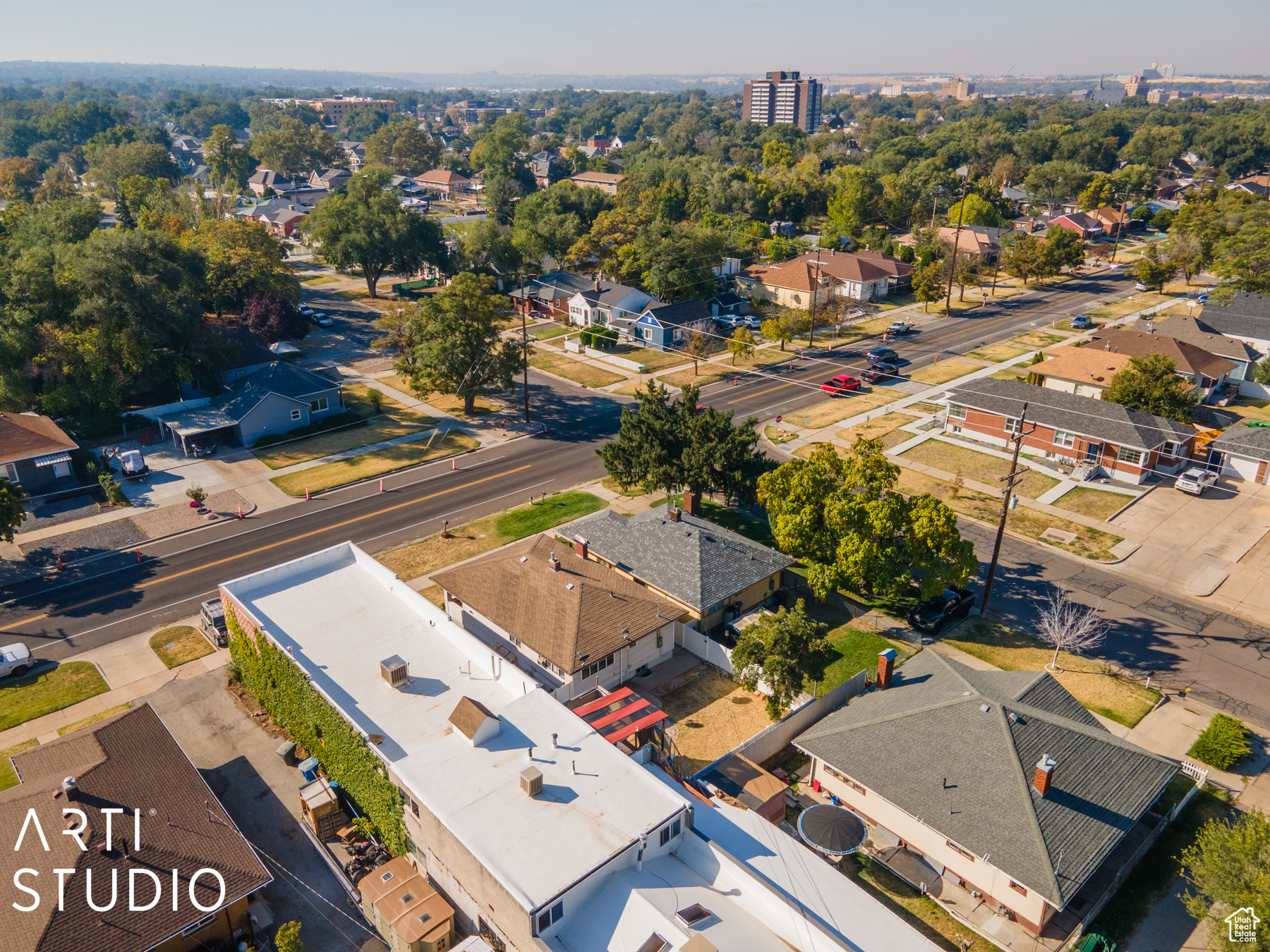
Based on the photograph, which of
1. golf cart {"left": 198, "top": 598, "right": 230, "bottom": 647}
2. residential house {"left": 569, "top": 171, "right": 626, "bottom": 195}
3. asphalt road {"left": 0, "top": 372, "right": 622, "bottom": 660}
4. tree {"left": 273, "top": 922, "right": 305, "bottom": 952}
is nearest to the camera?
tree {"left": 273, "top": 922, "right": 305, "bottom": 952}

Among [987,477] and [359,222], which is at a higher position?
[359,222]

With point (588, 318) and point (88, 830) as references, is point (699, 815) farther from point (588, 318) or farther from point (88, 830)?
point (588, 318)

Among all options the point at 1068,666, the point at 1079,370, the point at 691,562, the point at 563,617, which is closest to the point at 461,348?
the point at 691,562

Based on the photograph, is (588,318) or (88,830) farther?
(588,318)

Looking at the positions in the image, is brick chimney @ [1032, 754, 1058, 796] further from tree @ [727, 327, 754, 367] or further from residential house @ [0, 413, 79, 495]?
residential house @ [0, 413, 79, 495]

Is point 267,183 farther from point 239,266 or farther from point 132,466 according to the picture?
point 132,466

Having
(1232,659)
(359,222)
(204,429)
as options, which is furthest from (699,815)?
(359,222)

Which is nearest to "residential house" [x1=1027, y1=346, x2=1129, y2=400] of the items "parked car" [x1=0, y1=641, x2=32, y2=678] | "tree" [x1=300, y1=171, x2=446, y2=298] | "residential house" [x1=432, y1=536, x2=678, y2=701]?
"residential house" [x1=432, y1=536, x2=678, y2=701]
